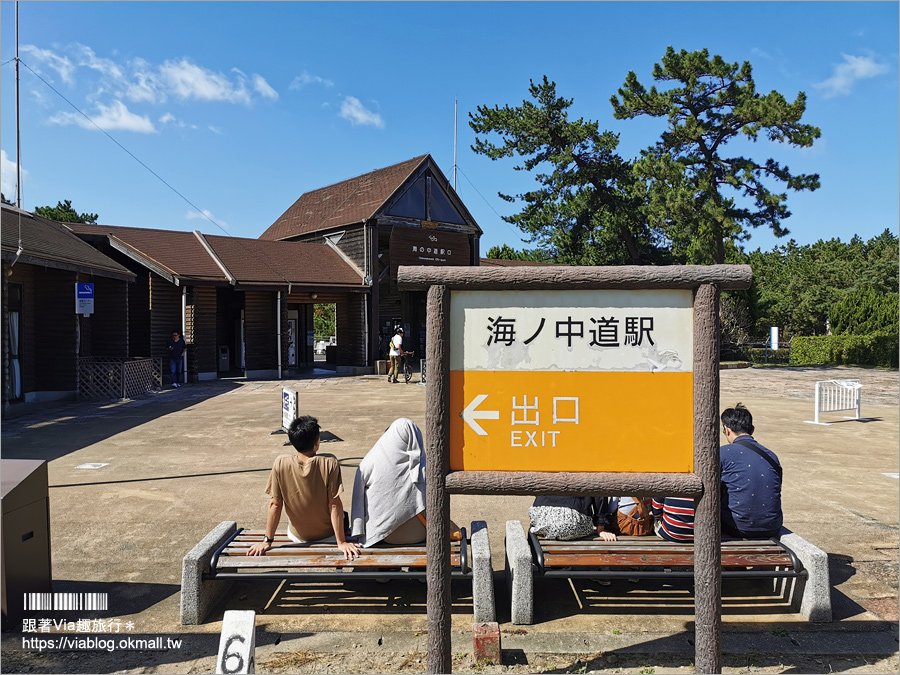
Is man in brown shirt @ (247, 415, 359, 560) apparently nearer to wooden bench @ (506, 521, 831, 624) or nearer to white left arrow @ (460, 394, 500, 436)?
wooden bench @ (506, 521, 831, 624)

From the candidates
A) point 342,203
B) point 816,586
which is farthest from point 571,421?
point 342,203

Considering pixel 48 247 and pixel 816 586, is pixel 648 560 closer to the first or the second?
pixel 816 586

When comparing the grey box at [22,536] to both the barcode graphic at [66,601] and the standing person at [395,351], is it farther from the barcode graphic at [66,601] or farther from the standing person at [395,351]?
the standing person at [395,351]

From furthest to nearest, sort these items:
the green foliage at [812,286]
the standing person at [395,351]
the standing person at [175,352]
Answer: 1. the green foliage at [812,286]
2. the standing person at [395,351]
3. the standing person at [175,352]

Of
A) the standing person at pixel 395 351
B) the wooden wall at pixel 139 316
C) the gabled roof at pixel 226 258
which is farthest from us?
the wooden wall at pixel 139 316

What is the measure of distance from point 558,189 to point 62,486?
2480 centimetres

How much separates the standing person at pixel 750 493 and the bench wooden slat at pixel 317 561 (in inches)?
80.8

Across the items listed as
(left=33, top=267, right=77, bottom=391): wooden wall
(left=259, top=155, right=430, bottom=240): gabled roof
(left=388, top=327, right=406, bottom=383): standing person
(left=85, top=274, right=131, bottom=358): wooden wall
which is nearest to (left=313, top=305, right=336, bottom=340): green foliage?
(left=259, top=155, right=430, bottom=240): gabled roof

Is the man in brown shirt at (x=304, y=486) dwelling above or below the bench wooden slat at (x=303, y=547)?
above

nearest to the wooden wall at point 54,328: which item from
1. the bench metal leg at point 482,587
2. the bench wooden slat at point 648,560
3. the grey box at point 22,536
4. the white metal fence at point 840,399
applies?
the grey box at point 22,536

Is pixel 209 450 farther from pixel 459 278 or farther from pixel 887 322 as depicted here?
pixel 887 322

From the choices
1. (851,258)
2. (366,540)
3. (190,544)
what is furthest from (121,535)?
(851,258)

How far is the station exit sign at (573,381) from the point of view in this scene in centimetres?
287

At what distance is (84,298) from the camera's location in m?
14.0
